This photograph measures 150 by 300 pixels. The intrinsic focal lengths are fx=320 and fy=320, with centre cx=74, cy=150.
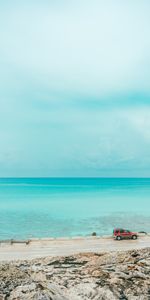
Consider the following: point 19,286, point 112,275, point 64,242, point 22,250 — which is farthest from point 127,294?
point 64,242

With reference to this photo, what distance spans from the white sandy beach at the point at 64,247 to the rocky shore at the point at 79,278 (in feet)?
57.1

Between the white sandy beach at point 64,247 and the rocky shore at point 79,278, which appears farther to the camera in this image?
the white sandy beach at point 64,247

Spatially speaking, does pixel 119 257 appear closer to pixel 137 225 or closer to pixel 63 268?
pixel 63 268

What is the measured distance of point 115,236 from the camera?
120 ft

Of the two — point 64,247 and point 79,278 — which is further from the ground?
point 64,247

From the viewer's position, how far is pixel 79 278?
10078 mm

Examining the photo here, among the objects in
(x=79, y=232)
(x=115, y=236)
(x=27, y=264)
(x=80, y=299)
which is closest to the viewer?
(x=80, y=299)

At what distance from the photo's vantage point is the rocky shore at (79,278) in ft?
30.0

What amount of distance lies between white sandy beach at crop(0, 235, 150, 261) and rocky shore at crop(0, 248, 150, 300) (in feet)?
57.1

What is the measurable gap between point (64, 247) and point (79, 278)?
2278 centimetres

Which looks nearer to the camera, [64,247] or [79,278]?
[79,278]

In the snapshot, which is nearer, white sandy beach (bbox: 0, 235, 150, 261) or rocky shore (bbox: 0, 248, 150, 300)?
rocky shore (bbox: 0, 248, 150, 300)

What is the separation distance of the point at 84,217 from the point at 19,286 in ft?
216

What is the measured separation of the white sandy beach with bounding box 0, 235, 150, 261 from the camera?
95.9ft
